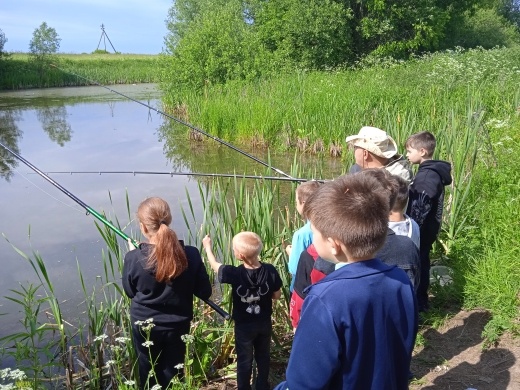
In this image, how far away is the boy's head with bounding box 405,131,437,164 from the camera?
3.40 meters

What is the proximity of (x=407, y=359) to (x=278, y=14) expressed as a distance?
19.6 metres

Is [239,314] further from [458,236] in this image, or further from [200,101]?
[200,101]

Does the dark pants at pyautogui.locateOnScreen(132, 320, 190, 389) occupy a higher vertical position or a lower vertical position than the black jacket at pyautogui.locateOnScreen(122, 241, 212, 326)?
lower

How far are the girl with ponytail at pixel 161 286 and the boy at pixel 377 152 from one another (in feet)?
3.58

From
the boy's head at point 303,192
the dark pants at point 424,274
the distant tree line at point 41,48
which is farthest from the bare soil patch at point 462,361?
the distant tree line at point 41,48

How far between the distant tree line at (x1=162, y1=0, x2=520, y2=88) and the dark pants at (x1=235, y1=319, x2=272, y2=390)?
1231 cm

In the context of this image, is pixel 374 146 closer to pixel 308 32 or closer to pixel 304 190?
pixel 304 190

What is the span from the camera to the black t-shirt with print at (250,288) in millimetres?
2658

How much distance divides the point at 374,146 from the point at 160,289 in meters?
Result: 1.35

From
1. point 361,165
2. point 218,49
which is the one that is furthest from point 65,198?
point 218,49

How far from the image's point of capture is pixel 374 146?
3094mm

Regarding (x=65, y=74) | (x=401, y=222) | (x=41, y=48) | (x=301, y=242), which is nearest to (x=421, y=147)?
(x=401, y=222)

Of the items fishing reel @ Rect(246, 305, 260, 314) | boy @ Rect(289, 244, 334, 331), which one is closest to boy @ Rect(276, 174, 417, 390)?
boy @ Rect(289, 244, 334, 331)

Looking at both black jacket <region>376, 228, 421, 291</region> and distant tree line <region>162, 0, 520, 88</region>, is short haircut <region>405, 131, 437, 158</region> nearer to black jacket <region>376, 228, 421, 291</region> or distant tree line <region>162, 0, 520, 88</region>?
black jacket <region>376, 228, 421, 291</region>
